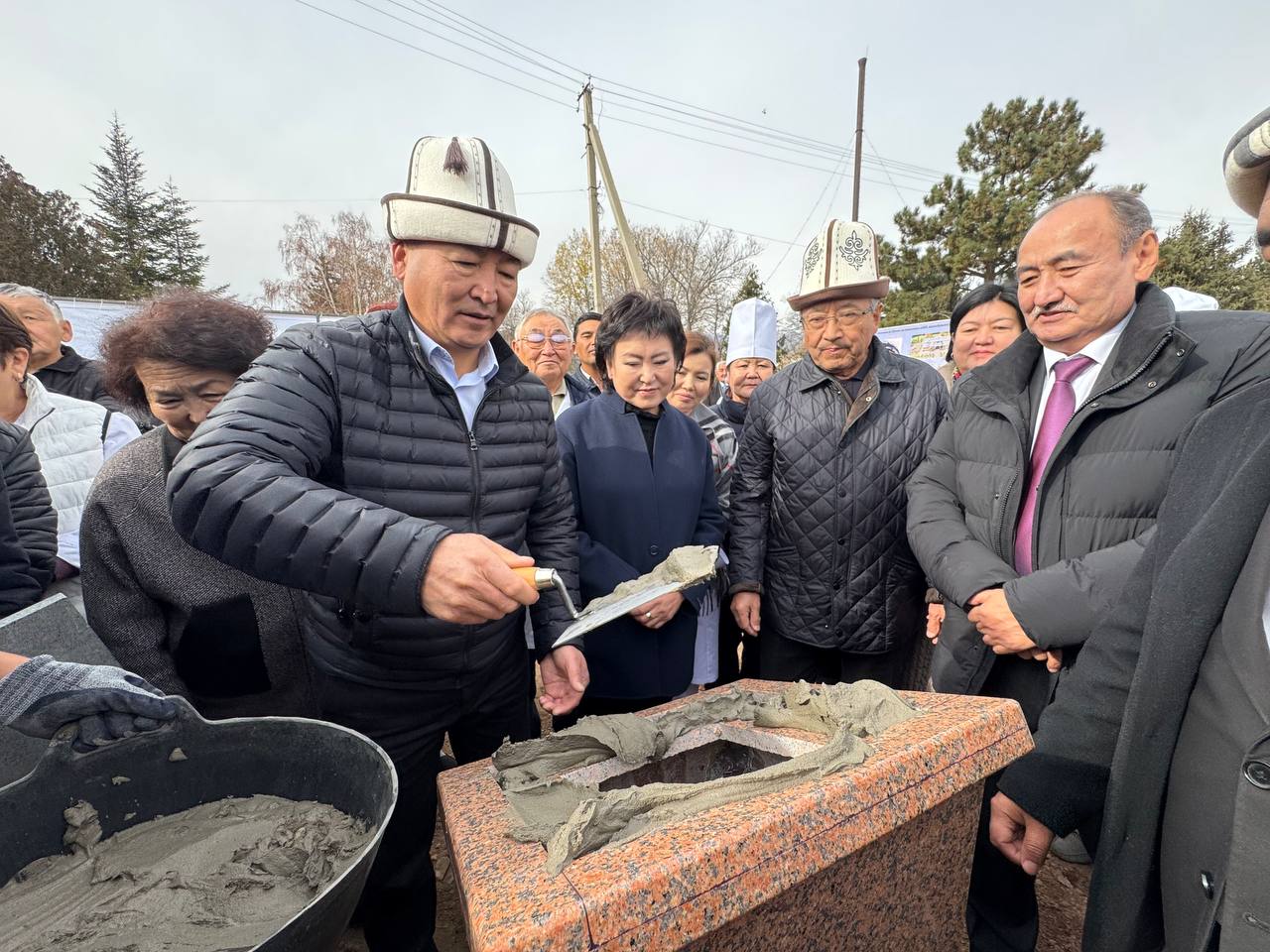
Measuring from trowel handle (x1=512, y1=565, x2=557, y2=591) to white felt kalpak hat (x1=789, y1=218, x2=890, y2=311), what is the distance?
6.20 feet

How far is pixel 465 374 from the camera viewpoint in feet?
5.68

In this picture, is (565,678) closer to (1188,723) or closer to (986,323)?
(1188,723)

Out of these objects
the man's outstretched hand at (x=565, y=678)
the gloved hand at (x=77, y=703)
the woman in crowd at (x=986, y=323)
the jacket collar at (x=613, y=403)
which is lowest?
the man's outstretched hand at (x=565, y=678)

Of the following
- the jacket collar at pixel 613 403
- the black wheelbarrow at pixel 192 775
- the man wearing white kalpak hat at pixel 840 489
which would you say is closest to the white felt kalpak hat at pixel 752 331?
the man wearing white kalpak hat at pixel 840 489

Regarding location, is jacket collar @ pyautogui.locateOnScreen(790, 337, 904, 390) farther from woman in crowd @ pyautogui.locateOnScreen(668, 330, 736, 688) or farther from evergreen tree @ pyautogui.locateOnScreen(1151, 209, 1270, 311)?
evergreen tree @ pyautogui.locateOnScreen(1151, 209, 1270, 311)

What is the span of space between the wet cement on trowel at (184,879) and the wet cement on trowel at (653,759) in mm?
341

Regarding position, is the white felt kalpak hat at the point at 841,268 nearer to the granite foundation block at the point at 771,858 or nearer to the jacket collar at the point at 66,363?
the granite foundation block at the point at 771,858

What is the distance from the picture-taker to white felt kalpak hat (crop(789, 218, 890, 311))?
2.48 metres

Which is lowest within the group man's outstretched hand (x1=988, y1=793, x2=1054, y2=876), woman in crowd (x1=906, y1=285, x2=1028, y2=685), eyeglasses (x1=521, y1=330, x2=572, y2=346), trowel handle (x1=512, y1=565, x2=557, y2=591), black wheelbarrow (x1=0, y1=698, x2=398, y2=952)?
man's outstretched hand (x1=988, y1=793, x2=1054, y2=876)

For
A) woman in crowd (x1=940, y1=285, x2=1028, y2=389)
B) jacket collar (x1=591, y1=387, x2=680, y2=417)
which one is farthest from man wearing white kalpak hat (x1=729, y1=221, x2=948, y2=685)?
woman in crowd (x1=940, y1=285, x2=1028, y2=389)

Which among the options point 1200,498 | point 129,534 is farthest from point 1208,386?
point 129,534

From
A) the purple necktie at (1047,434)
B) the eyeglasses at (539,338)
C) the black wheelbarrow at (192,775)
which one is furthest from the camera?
the eyeglasses at (539,338)

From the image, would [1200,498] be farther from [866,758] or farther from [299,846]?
[299,846]

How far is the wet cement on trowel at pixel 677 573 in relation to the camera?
5.24 ft
